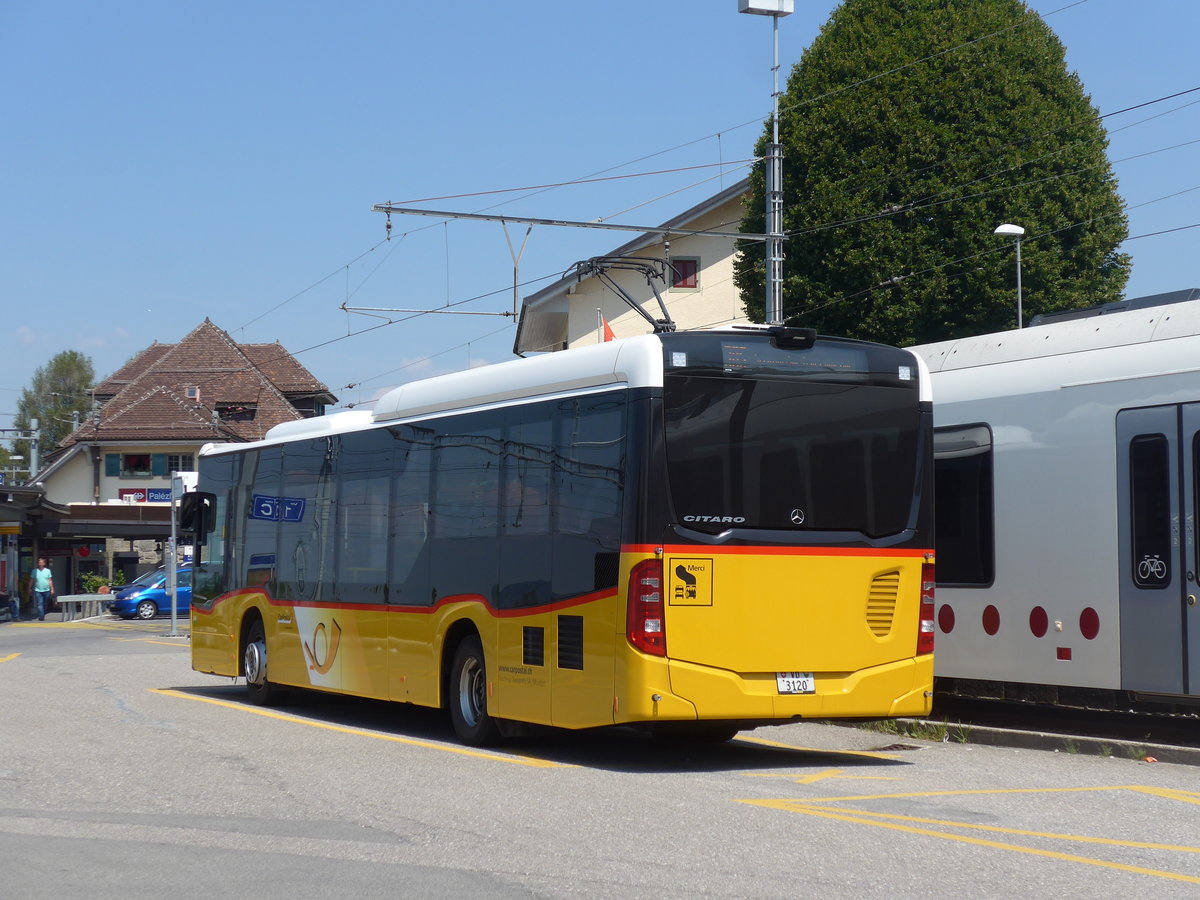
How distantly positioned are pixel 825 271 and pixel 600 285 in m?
16.3

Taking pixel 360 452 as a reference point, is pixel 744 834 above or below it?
below

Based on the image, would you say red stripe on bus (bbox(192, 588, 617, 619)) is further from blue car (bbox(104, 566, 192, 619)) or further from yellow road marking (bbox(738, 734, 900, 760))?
blue car (bbox(104, 566, 192, 619))

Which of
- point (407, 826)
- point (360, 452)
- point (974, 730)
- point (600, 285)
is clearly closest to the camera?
point (407, 826)

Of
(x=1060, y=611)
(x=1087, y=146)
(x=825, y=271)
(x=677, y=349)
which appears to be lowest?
(x=1060, y=611)

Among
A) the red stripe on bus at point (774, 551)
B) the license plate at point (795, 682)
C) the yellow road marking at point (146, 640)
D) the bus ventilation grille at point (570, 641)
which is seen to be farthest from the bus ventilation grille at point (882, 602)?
the yellow road marking at point (146, 640)

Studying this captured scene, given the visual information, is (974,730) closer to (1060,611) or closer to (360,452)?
(1060,611)

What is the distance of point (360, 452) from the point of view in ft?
50.8

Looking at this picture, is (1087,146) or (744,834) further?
(1087,146)

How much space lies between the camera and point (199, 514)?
19.2 m

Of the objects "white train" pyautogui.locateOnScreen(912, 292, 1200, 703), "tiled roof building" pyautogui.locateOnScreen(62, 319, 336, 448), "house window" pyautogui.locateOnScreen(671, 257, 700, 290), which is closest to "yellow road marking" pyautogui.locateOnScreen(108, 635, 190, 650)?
"house window" pyautogui.locateOnScreen(671, 257, 700, 290)

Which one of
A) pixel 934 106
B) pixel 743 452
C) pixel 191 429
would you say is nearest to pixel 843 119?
pixel 934 106

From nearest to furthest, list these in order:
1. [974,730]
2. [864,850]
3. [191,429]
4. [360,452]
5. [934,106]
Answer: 1. [864,850]
2. [974,730]
3. [360,452]
4. [934,106]
5. [191,429]

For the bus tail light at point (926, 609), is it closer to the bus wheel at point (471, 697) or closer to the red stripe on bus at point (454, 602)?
the red stripe on bus at point (454, 602)

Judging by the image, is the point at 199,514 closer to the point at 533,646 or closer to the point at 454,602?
the point at 454,602
